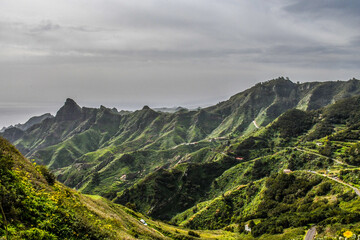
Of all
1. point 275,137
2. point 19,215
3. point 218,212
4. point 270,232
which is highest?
point 19,215

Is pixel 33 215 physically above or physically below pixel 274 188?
above

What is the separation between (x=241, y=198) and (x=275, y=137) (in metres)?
101

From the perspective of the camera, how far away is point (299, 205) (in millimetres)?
78562

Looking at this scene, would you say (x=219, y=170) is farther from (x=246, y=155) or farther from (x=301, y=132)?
(x=301, y=132)

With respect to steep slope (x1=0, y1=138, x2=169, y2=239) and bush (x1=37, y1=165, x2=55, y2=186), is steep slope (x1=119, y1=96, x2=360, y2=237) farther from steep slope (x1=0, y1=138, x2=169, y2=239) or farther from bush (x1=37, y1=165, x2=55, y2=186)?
bush (x1=37, y1=165, x2=55, y2=186)

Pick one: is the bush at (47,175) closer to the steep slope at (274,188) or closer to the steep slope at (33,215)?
the steep slope at (33,215)

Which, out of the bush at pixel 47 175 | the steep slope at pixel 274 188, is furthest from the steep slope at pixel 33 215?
the steep slope at pixel 274 188

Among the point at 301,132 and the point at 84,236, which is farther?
the point at 301,132

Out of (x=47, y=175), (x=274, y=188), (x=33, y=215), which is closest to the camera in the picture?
(x=33, y=215)

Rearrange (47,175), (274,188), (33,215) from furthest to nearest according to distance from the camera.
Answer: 1. (274,188)
2. (47,175)
3. (33,215)

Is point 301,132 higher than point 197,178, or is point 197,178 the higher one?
point 301,132

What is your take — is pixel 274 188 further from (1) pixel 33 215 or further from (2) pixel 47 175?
(1) pixel 33 215

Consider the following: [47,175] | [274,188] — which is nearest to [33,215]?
[47,175]

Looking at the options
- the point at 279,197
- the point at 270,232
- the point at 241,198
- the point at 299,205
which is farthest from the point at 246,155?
the point at 270,232
